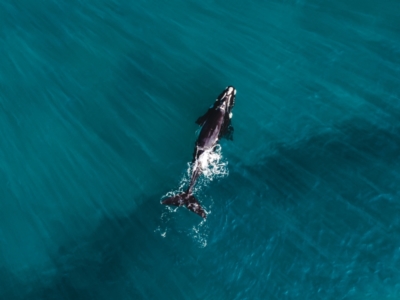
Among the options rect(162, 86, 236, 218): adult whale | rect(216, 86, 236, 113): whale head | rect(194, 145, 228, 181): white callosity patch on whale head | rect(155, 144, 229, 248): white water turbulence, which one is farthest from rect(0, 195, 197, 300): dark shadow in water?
rect(216, 86, 236, 113): whale head

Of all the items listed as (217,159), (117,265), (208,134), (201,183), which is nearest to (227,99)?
(208,134)

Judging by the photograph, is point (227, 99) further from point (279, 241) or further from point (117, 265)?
point (117, 265)

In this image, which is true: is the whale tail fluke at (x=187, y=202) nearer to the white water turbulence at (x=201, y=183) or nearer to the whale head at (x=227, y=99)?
the white water turbulence at (x=201, y=183)

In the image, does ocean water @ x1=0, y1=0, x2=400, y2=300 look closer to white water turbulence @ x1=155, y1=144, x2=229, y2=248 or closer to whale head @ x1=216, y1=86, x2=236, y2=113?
white water turbulence @ x1=155, y1=144, x2=229, y2=248

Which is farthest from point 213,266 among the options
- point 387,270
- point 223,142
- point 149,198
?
point 387,270

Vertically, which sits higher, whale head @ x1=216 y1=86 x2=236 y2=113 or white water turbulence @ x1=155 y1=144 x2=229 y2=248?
whale head @ x1=216 y1=86 x2=236 y2=113

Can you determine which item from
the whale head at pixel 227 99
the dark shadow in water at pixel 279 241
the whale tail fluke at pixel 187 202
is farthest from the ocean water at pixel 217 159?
the whale tail fluke at pixel 187 202
